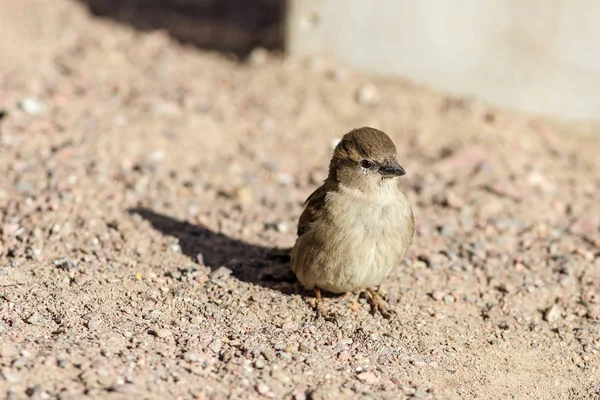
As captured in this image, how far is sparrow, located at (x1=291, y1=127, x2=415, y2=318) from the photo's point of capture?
5797mm

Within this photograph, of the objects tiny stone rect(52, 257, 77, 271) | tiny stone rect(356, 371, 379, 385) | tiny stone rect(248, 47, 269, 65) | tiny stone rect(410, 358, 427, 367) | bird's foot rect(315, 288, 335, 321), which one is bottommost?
tiny stone rect(52, 257, 77, 271)

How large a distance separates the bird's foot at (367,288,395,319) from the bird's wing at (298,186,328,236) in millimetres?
737

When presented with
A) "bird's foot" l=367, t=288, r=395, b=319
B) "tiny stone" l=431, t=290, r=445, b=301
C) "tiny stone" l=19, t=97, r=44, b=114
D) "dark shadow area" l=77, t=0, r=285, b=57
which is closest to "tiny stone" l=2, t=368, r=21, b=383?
"bird's foot" l=367, t=288, r=395, b=319

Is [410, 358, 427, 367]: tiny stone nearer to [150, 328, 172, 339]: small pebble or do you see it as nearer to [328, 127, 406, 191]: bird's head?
[328, 127, 406, 191]: bird's head

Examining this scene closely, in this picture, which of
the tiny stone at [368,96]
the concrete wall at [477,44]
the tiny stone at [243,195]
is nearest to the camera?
the tiny stone at [243,195]

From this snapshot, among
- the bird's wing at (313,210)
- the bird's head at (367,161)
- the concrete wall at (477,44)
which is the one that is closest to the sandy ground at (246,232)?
the concrete wall at (477,44)

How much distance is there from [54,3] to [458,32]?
18.2ft

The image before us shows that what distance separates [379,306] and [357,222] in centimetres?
78

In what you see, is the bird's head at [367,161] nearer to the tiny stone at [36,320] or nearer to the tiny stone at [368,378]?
the tiny stone at [368,378]

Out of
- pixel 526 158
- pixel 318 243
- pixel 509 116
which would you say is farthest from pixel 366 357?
pixel 509 116

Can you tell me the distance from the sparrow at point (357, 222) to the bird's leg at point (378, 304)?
0.78 ft

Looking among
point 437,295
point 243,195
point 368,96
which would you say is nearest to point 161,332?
point 437,295

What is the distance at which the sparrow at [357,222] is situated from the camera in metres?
5.80

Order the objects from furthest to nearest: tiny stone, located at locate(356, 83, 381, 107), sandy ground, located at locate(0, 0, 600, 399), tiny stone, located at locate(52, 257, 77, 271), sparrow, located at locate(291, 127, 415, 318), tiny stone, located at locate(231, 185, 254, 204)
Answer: tiny stone, located at locate(356, 83, 381, 107)
tiny stone, located at locate(231, 185, 254, 204)
tiny stone, located at locate(52, 257, 77, 271)
sparrow, located at locate(291, 127, 415, 318)
sandy ground, located at locate(0, 0, 600, 399)
